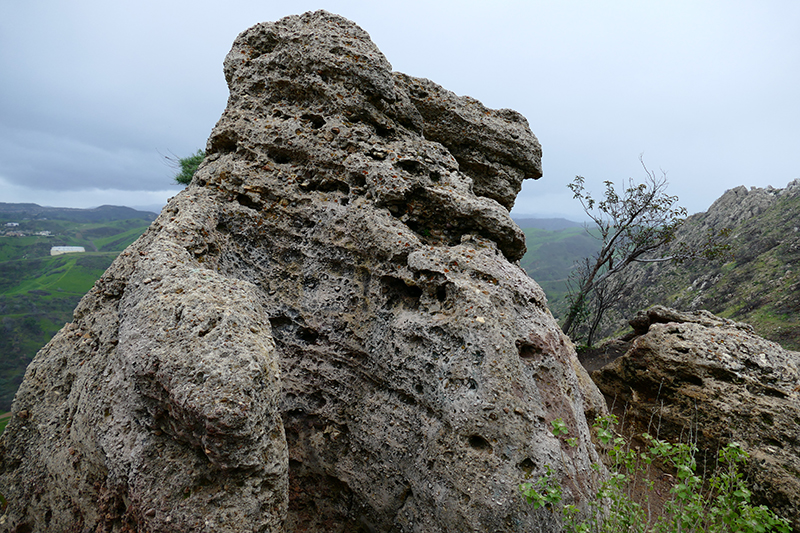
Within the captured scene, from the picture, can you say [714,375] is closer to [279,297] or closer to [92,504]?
[279,297]

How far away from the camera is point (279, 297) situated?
5.89m

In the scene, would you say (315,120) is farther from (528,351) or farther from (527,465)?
(527,465)

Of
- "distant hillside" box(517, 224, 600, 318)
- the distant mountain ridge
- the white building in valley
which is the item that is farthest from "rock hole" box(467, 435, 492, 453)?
"distant hillside" box(517, 224, 600, 318)

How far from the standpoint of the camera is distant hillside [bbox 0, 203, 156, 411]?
2458 cm

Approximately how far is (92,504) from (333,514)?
9.55ft

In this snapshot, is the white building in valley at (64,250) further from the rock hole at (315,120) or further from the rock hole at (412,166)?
the rock hole at (412,166)

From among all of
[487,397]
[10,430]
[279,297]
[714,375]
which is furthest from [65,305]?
[714,375]

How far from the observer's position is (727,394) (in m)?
7.31

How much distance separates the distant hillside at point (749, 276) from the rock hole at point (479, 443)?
18481mm

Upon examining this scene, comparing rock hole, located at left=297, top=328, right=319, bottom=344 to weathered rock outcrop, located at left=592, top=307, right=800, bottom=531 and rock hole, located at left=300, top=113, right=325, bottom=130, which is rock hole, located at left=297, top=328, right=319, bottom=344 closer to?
rock hole, located at left=300, top=113, right=325, bottom=130

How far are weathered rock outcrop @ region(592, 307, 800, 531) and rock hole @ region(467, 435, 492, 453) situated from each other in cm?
425

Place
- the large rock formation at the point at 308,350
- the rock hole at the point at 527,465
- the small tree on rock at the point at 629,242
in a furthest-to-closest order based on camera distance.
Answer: the small tree on rock at the point at 629,242 < the rock hole at the point at 527,465 < the large rock formation at the point at 308,350

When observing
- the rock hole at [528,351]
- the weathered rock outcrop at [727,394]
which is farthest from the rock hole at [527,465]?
the weathered rock outcrop at [727,394]

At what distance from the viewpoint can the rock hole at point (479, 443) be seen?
14.1ft
